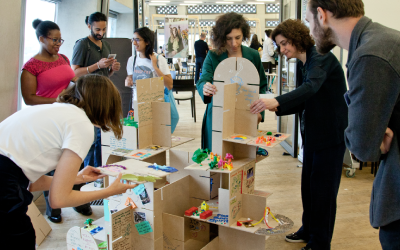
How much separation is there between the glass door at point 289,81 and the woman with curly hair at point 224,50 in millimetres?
2214

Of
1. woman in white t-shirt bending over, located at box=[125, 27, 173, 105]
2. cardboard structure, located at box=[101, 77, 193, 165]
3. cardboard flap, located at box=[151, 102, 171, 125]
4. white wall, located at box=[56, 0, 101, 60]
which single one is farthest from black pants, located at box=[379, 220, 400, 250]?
white wall, located at box=[56, 0, 101, 60]

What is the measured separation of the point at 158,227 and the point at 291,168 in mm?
2649

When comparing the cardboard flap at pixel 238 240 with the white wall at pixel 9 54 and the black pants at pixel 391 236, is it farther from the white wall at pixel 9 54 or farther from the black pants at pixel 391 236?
the white wall at pixel 9 54

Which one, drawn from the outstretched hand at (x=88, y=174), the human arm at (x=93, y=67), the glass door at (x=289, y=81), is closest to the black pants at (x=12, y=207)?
the outstretched hand at (x=88, y=174)

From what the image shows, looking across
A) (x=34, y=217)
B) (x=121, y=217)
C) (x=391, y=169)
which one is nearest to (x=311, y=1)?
(x=391, y=169)

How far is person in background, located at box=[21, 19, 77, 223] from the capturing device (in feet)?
9.23

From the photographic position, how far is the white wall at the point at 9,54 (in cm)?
267

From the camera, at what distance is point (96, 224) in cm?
238

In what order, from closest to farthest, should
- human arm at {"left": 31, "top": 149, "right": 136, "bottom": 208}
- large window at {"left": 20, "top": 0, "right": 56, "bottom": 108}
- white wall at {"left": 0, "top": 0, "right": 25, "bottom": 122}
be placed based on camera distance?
human arm at {"left": 31, "top": 149, "right": 136, "bottom": 208}
white wall at {"left": 0, "top": 0, "right": 25, "bottom": 122}
large window at {"left": 20, "top": 0, "right": 56, "bottom": 108}

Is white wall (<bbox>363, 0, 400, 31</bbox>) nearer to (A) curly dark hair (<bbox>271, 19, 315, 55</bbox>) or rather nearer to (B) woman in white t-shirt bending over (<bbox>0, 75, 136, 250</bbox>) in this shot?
(A) curly dark hair (<bbox>271, 19, 315, 55</bbox>)

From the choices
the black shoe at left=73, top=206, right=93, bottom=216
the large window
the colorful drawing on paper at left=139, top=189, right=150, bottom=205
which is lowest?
the black shoe at left=73, top=206, right=93, bottom=216

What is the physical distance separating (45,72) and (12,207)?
6.01ft

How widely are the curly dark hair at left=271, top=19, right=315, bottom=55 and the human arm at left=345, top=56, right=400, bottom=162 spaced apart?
1.17 metres

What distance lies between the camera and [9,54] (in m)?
2.78
